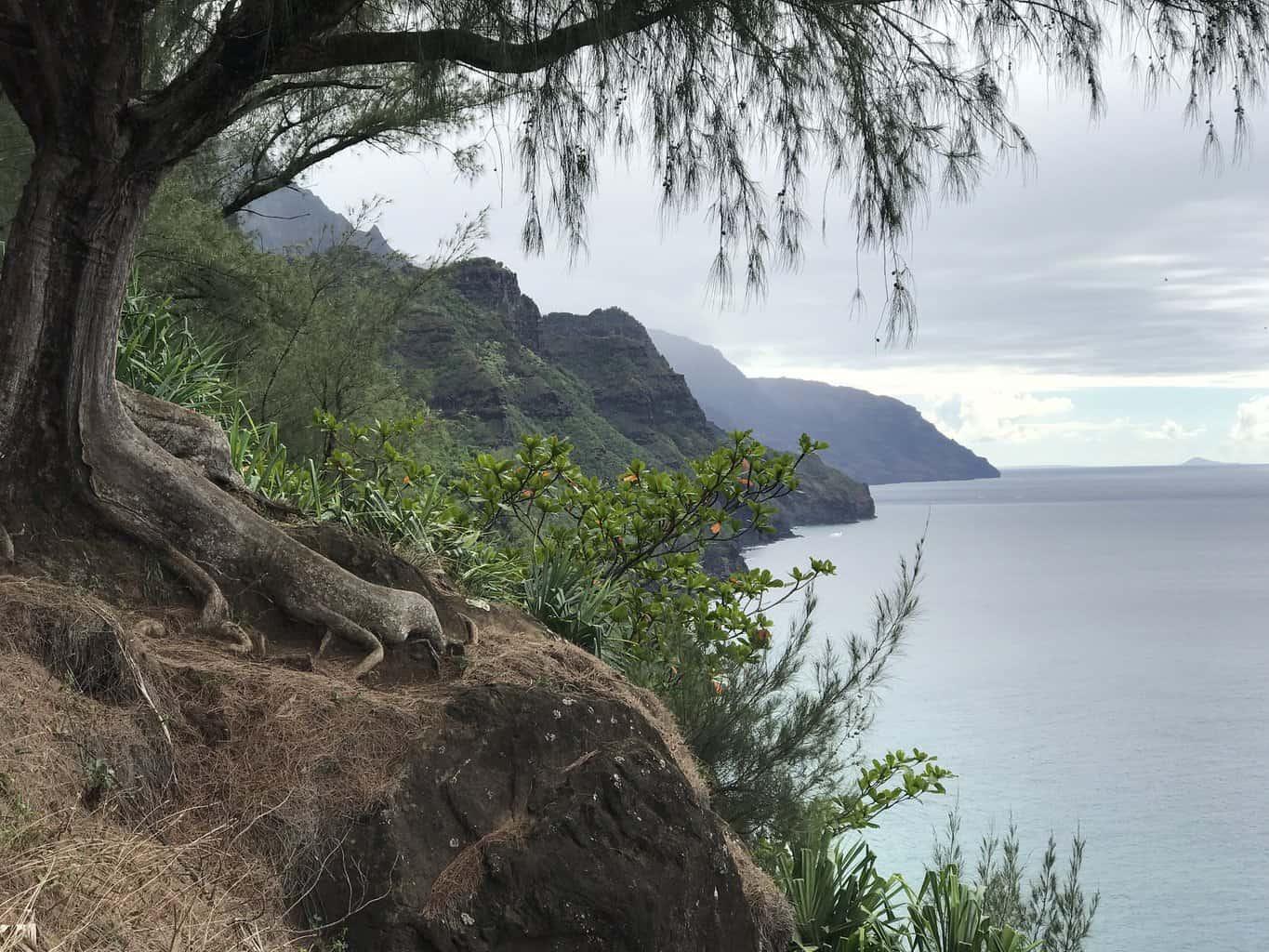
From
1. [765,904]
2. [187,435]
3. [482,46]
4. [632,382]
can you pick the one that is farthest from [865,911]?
[632,382]

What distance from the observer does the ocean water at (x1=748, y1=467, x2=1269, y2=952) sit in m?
25.4

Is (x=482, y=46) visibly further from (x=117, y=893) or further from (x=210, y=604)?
(x=117, y=893)

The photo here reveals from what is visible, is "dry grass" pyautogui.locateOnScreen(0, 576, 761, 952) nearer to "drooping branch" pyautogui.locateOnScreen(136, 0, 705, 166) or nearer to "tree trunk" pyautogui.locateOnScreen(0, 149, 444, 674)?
"tree trunk" pyautogui.locateOnScreen(0, 149, 444, 674)

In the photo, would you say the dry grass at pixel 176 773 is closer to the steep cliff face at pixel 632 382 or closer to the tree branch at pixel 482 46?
the tree branch at pixel 482 46

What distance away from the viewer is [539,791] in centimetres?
422

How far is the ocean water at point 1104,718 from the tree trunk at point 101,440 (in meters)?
4.00

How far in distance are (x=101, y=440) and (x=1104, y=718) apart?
1638 inches

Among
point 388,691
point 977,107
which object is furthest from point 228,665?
point 977,107

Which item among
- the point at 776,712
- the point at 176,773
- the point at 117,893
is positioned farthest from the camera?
the point at 776,712

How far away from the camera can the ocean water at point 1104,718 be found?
83.4ft

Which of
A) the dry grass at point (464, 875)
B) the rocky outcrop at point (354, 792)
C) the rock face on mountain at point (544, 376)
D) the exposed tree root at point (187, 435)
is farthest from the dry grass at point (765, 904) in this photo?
the rock face on mountain at point (544, 376)

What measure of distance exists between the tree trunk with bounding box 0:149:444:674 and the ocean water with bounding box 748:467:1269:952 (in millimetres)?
3996

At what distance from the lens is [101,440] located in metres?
4.60

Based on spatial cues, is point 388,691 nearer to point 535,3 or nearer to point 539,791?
point 539,791
